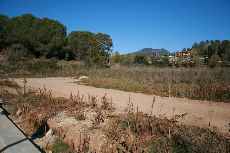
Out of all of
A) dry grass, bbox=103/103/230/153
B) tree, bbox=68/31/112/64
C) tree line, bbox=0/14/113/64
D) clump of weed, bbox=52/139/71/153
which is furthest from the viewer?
tree, bbox=68/31/112/64

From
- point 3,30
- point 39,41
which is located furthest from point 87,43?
point 3,30

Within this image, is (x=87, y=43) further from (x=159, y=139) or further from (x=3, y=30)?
(x=159, y=139)

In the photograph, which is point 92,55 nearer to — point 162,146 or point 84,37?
point 84,37

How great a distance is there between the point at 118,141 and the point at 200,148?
1.71 meters

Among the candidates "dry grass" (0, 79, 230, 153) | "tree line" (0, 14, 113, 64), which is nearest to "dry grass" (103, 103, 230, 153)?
"dry grass" (0, 79, 230, 153)

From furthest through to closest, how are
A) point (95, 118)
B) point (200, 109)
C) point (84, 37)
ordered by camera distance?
point (84, 37) → point (200, 109) → point (95, 118)

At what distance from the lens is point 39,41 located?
48.8 m

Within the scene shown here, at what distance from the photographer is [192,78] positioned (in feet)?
58.6

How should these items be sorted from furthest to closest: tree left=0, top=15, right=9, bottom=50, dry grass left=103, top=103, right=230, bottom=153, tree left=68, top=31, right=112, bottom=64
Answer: tree left=68, top=31, right=112, bottom=64
tree left=0, top=15, right=9, bottom=50
dry grass left=103, top=103, right=230, bottom=153

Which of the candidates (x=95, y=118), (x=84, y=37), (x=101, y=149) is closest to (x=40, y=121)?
(x=95, y=118)

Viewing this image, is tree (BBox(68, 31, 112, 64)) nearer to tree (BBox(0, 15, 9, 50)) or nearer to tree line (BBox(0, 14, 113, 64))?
tree line (BBox(0, 14, 113, 64))

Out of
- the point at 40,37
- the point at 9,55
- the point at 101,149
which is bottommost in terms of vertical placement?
the point at 101,149

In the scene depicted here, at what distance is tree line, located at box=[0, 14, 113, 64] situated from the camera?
4591cm

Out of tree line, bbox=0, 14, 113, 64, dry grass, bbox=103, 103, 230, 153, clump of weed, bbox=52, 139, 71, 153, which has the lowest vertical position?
clump of weed, bbox=52, 139, 71, 153
